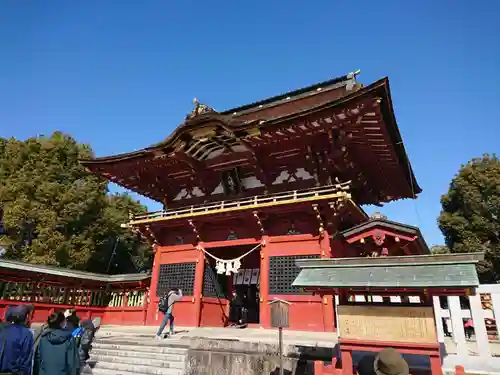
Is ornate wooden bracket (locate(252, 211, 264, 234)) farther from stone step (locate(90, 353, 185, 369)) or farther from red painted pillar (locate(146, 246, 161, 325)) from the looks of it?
stone step (locate(90, 353, 185, 369))

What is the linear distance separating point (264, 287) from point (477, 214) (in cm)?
2273

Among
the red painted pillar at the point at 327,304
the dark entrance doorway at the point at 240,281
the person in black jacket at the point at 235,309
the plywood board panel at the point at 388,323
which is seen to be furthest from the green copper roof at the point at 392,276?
the person in black jacket at the point at 235,309

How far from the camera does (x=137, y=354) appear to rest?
950 centimetres

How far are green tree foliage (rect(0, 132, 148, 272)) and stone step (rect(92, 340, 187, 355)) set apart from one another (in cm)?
1359

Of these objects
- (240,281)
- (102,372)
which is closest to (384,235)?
(102,372)

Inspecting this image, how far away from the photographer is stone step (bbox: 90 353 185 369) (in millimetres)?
8570

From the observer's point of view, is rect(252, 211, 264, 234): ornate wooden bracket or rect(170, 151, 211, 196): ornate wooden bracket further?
rect(170, 151, 211, 196): ornate wooden bracket

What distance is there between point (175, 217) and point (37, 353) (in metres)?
10.4

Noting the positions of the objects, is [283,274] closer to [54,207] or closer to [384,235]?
[384,235]

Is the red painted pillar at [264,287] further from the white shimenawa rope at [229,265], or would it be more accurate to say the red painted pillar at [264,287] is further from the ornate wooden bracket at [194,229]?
the ornate wooden bracket at [194,229]

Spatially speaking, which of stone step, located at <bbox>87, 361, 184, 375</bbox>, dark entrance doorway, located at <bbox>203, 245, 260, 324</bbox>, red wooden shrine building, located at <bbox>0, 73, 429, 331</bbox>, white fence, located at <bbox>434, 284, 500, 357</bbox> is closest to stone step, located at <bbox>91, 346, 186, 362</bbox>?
stone step, located at <bbox>87, 361, 184, 375</bbox>

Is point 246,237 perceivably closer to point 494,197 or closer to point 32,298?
point 32,298

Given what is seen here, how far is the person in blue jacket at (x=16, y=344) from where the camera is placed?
403 cm

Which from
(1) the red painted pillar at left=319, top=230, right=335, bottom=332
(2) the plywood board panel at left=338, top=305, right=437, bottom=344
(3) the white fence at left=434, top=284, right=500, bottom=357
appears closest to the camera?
(2) the plywood board panel at left=338, top=305, right=437, bottom=344
